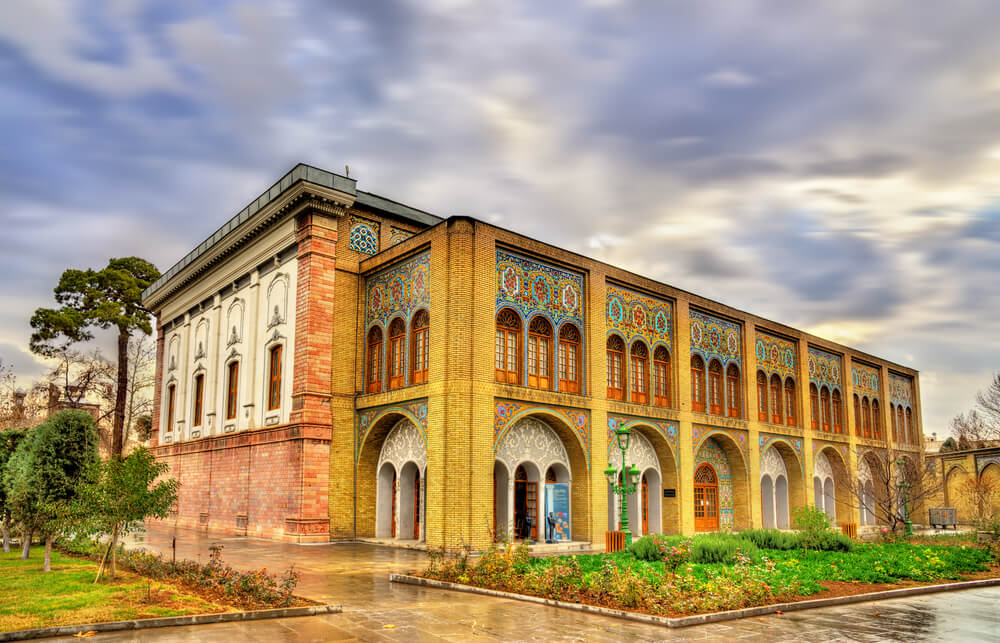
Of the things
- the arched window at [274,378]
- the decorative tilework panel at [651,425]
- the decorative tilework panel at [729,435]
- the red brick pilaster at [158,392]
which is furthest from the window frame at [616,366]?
the red brick pilaster at [158,392]

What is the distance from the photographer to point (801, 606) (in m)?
11.2

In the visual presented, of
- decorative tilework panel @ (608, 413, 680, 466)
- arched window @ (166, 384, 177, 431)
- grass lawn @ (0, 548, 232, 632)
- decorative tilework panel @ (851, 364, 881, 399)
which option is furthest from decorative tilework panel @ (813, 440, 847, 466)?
arched window @ (166, 384, 177, 431)

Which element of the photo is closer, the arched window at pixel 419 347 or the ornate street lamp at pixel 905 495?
the arched window at pixel 419 347

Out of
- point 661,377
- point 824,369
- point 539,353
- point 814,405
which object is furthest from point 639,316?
point 824,369

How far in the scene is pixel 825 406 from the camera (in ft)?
116

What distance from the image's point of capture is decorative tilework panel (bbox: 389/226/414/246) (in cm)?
2647

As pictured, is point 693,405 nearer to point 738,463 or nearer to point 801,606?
point 738,463

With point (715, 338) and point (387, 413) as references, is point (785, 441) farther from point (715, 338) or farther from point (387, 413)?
point (387, 413)

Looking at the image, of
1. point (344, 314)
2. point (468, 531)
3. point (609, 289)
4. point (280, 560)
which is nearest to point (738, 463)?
point (609, 289)

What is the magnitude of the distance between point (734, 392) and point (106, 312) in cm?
3324

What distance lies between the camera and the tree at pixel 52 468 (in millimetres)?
14742

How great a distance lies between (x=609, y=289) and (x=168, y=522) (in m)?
21.7

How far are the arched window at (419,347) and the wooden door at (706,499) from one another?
458 inches

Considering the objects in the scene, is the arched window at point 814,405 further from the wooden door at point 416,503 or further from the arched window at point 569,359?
the wooden door at point 416,503
